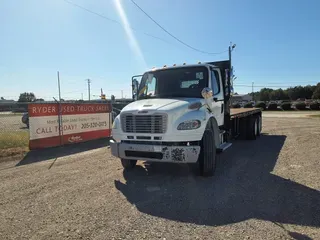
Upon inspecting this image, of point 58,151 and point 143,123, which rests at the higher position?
point 143,123

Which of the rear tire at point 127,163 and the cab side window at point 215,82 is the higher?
the cab side window at point 215,82

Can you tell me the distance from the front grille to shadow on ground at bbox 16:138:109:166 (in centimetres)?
398

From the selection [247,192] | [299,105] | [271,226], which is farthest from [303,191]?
[299,105]

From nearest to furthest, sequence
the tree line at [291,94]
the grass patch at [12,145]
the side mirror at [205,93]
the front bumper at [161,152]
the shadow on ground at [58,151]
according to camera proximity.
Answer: the front bumper at [161,152], the side mirror at [205,93], the shadow on ground at [58,151], the grass patch at [12,145], the tree line at [291,94]

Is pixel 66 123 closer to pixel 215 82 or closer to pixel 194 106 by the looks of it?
pixel 215 82

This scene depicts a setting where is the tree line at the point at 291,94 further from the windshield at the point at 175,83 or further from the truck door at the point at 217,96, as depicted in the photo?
the windshield at the point at 175,83

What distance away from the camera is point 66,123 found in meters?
11.2

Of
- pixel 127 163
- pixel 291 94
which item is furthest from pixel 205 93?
pixel 291 94

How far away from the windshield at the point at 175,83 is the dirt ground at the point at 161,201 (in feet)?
6.24

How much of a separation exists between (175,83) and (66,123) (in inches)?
240

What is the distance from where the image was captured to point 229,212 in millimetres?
4176

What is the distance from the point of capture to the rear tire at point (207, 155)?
5.81 m

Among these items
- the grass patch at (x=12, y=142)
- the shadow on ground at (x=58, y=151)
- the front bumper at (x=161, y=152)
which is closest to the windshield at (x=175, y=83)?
the front bumper at (x=161, y=152)

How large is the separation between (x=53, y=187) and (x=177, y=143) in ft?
8.83
